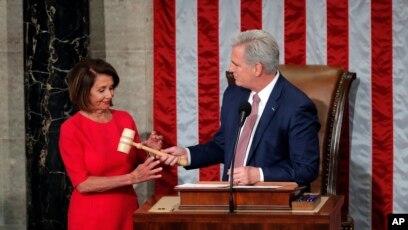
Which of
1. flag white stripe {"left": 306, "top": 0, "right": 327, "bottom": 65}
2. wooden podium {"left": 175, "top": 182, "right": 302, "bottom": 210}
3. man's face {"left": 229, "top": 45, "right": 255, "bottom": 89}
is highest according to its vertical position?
flag white stripe {"left": 306, "top": 0, "right": 327, "bottom": 65}

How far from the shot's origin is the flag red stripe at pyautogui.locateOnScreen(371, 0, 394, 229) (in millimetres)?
6430

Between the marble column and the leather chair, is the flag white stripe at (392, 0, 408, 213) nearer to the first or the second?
the leather chair

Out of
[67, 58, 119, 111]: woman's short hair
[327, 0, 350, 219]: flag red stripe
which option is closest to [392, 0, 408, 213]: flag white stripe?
[327, 0, 350, 219]: flag red stripe

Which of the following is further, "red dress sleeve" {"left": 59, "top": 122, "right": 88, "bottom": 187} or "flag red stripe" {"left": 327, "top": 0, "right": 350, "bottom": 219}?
"flag red stripe" {"left": 327, "top": 0, "right": 350, "bottom": 219}

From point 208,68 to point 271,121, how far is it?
1.89 meters

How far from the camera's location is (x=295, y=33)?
21.5 feet

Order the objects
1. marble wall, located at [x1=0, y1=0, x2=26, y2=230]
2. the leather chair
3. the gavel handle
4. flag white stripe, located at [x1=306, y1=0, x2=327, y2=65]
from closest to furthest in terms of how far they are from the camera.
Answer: the gavel handle, the leather chair, flag white stripe, located at [x1=306, y1=0, x2=327, y2=65], marble wall, located at [x1=0, y1=0, x2=26, y2=230]

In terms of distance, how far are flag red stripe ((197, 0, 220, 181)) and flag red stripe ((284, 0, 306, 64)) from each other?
51cm

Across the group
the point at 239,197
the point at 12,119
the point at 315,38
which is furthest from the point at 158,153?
the point at 12,119

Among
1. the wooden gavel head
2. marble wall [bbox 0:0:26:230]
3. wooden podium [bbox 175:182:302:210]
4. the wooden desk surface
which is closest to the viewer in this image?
the wooden desk surface

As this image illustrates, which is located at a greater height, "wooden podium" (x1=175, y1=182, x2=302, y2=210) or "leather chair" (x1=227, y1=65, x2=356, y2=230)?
"leather chair" (x1=227, y1=65, x2=356, y2=230)

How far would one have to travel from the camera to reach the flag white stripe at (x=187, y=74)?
6.68 metres

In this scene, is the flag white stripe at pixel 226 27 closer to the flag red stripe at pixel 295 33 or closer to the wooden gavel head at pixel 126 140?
the flag red stripe at pixel 295 33

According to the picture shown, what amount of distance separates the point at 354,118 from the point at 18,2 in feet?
8.40
